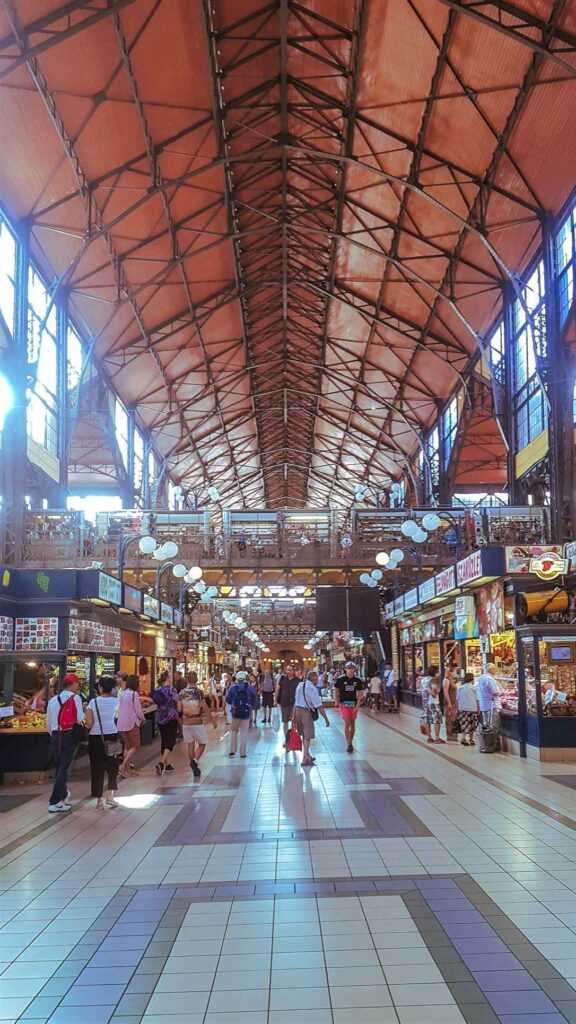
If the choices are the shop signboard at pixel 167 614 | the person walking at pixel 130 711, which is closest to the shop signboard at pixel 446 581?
the shop signboard at pixel 167 614

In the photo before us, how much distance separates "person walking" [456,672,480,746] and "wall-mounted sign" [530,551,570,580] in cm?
257

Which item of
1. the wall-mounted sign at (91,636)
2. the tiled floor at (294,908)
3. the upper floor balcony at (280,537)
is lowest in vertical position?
the tiled floor at (294,908)

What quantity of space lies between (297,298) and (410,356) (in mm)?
4620

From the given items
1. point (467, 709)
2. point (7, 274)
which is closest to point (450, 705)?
point (467, 709)

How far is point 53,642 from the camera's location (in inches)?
510

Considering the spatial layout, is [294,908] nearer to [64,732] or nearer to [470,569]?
[64,732]

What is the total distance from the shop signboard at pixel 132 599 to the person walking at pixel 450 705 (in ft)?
20.1

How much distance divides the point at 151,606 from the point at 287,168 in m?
12.4

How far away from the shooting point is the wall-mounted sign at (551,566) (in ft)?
43.3

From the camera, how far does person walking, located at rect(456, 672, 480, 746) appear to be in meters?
14.7

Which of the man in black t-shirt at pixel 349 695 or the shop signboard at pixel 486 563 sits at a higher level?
the shop signboard at pixel 486 563

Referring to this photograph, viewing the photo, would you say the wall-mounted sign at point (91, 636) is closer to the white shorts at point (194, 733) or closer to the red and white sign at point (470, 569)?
the white shorts at point (194, 733)

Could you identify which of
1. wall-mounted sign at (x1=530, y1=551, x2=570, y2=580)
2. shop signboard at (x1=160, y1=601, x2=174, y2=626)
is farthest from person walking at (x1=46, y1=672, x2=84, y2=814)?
shop signboard at (x1=160, y1=601, x2=174, y2=626)

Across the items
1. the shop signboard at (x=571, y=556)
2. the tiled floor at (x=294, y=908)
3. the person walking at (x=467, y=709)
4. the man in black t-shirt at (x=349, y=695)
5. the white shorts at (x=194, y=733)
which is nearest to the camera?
the tiled floor at (x=294, y=908)
